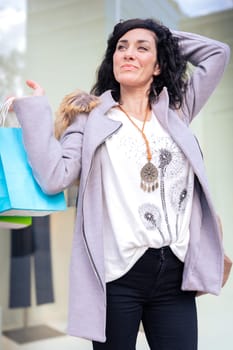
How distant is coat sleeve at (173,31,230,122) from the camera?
Result: 4.41ft

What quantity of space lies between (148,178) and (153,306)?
29cm

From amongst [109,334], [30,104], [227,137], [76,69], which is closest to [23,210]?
[30,104]

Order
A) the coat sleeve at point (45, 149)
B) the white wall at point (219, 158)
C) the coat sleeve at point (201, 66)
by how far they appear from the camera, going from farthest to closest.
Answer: the white wall at point (219, 158) → the coat sleeve at point (201, 66) → the coat sleeve at point (45, 149)

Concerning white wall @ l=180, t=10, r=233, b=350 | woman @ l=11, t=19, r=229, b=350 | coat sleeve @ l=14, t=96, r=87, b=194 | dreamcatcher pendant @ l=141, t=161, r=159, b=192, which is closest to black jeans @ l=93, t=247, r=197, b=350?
woman @ l=11, t=19, r=229, b=350

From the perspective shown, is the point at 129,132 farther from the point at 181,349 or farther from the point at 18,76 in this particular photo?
the point at 18,76

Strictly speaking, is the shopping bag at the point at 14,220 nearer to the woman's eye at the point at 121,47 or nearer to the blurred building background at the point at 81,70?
the woman's eye at the point at 121,47

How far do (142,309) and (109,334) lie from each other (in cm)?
9

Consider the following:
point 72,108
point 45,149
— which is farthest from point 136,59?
point 45,149

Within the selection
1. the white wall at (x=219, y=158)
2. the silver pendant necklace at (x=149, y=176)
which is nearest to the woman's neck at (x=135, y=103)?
the silver pendant necklace at (x=149, y=176)

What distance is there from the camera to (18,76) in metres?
2.70

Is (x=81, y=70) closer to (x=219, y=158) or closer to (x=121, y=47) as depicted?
(x=219, y=158)

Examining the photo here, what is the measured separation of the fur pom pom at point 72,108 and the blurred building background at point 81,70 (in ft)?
2.90

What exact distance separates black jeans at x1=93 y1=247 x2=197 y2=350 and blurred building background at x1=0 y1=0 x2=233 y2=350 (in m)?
0.61

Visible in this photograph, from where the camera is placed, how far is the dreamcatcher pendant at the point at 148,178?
118 cm
